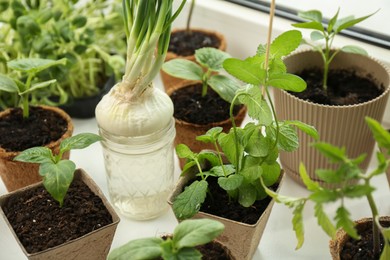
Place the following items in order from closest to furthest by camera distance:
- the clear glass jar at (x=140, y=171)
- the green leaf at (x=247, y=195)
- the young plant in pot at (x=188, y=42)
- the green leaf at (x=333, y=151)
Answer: the green leaf at (x=333, y=151) < the green leaf at (x=247, y=195) < the clear glass jar at (x=140, y=171) < the young plant in pot at (x=188, y=42)

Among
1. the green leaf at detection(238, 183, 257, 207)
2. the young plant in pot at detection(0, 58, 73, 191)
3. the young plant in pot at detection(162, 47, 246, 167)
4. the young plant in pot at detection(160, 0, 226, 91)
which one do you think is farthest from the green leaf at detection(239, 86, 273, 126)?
Result: the young plant in pot at detection(160, 0, 226, 91)

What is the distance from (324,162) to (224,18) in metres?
0.51

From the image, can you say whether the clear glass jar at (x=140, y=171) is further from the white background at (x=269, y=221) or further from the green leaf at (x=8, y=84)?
the green leaf at (x=8, y=84)

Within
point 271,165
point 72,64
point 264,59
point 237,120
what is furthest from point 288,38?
point 72,64

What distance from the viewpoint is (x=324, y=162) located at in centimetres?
101

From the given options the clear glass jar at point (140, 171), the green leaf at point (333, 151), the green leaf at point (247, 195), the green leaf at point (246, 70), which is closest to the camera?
the green leaf at point (333, 151)

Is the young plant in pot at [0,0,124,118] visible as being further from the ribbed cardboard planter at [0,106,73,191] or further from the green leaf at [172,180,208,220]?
the green leaf at [172,180,208,220]

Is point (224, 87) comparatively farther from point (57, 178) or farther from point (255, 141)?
point (57, 178)

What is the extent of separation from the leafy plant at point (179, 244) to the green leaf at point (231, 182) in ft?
0.52

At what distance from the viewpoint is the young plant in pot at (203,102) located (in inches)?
40.0

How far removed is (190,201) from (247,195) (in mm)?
89

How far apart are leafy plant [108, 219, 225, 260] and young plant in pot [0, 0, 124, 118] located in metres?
0.57

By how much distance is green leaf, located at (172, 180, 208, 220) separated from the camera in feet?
2.57

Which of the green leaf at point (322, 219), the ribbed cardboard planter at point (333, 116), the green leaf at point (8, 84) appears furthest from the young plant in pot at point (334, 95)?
the green leaf at point (8, 84)
